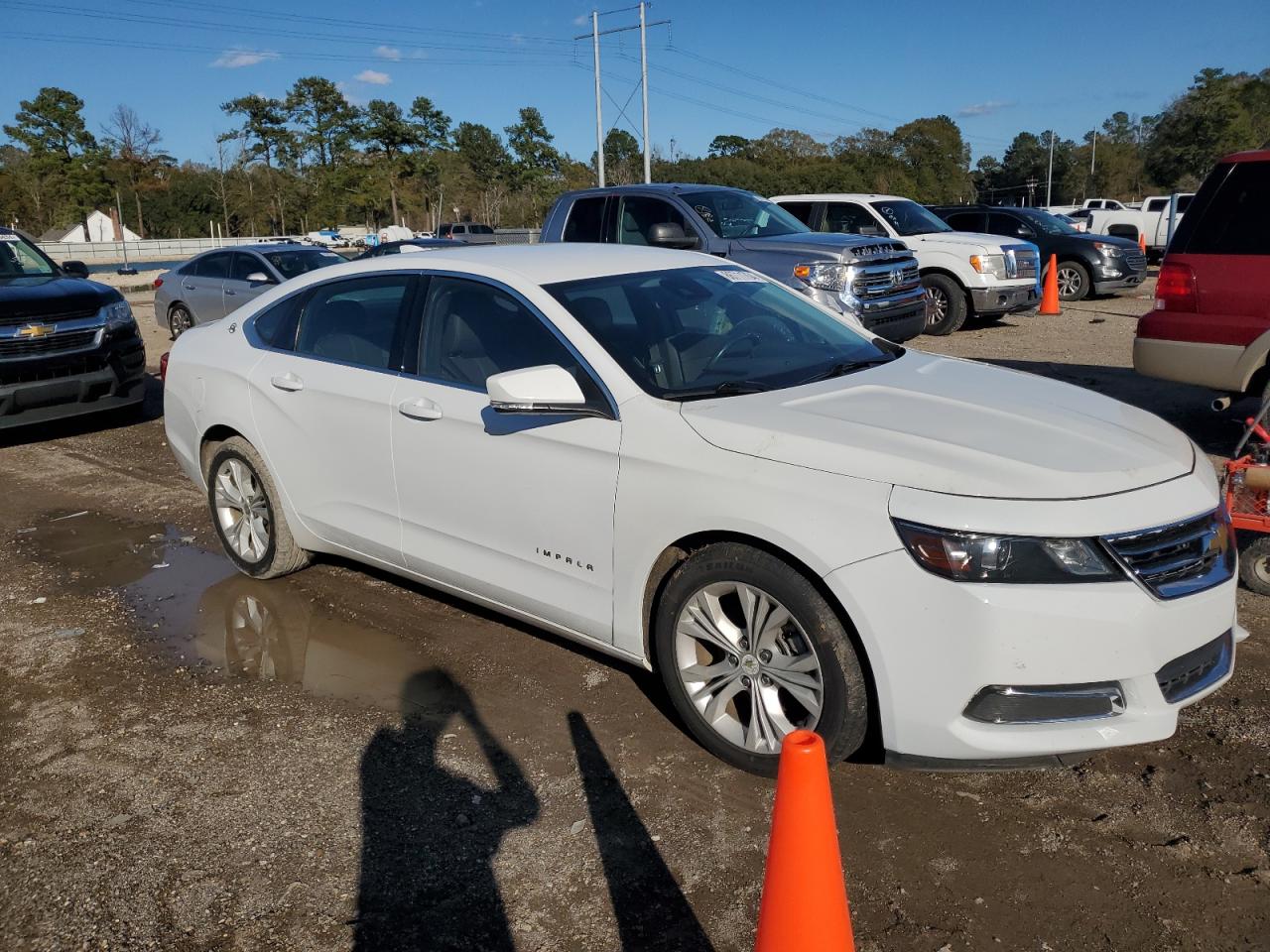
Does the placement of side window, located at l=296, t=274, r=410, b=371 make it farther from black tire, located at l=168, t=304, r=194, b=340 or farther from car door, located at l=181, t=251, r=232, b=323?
black tire, located at l=168, t=304, r=194, b=340

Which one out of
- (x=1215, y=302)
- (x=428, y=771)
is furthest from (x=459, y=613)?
(x=1215, y=302)

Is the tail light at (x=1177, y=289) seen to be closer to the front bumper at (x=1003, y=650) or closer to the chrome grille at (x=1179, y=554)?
the chrome grille at (x=1179, y=554)

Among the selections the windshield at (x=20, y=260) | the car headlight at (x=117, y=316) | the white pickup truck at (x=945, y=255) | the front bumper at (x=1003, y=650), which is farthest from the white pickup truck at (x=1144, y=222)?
the front bumper at (x=1003, y=650)

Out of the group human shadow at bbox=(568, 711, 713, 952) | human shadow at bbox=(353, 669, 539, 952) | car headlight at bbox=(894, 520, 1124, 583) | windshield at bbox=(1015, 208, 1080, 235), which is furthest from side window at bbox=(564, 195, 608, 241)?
windshield at bbox=(1015, 208, 1080, 235)

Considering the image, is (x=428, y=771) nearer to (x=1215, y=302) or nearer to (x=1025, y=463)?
(x=1025, y=463)

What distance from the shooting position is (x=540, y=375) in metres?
3.67

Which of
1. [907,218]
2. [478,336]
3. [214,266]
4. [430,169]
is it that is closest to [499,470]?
[478,336]

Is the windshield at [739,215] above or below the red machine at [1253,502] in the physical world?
above

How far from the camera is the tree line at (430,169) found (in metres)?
60.1

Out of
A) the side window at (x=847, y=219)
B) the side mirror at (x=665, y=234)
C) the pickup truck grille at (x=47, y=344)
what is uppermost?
the side window at (x=847, y=219)

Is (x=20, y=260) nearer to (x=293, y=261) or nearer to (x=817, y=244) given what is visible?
(x=293, y=261)

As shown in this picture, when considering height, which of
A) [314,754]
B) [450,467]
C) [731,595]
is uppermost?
[450,467]

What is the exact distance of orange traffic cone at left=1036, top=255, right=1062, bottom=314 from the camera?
1631 centimetres

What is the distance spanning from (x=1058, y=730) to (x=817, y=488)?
3.15 ft
